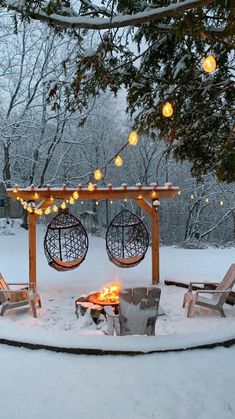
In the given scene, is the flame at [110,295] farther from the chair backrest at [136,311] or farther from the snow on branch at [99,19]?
the snow on branch at [99,19]

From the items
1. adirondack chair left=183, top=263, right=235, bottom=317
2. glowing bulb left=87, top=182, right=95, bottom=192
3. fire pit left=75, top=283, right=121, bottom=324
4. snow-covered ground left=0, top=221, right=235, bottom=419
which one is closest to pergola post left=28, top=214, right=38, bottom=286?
glowing bulb left=87, top=182, right=95, bottom=192

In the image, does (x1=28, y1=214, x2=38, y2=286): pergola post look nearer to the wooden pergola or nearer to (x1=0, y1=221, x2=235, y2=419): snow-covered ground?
the wooden pergola

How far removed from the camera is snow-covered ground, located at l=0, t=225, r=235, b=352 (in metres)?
5.61

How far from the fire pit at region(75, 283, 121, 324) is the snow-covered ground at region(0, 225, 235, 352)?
6.0 inches

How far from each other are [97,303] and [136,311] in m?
1.49

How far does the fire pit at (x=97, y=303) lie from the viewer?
240 inches

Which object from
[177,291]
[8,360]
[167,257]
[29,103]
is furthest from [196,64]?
[29,103]

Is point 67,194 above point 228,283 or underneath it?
above

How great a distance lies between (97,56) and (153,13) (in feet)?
3.86

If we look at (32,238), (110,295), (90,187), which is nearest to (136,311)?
(110,295)

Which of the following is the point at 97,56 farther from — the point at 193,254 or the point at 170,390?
the point at 193,254

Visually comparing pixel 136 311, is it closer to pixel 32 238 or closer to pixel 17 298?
pixel 17 298

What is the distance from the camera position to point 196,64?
14.9ft

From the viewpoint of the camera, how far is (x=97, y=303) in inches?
251
